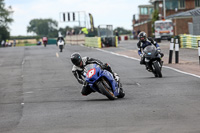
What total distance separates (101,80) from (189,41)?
27.5m

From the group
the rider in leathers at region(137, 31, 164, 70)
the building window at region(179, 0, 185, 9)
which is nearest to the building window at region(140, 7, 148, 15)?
the building window at region(179, 0, 185, 9)

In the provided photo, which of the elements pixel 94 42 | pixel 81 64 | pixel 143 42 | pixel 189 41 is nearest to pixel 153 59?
pixel 143 42

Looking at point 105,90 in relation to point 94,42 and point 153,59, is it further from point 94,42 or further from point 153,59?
point 94,42

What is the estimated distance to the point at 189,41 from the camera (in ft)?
123

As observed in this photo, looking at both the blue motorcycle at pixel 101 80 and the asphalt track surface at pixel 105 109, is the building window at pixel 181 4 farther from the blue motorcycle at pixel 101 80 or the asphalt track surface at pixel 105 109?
the blue motorcycle at pixel 101 80

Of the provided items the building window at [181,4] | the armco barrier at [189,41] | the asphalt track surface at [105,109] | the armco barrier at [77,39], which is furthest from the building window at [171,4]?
the asphalt track surface at [105,109]

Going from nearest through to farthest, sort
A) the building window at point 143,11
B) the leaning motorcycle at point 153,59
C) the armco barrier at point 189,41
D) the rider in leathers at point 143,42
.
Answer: the leaning motorcycle at point 153,59
the rider in leathers at point 143,42
the armco barrier at point 189,41
the building window at point 143,11

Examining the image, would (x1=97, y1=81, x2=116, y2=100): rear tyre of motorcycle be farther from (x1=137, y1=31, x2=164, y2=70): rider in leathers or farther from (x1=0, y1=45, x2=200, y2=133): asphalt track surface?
(x1=137, y1=31, x2=164, y2=70): rider in leathers

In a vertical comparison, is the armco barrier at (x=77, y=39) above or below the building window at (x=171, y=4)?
below

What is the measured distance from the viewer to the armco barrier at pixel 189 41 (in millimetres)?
35906

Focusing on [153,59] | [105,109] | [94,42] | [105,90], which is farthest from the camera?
[94,42]

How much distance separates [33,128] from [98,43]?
4302 cm

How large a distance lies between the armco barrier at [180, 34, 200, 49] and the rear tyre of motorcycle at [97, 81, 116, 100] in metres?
24.8

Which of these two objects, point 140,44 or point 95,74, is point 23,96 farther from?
point 140,44
